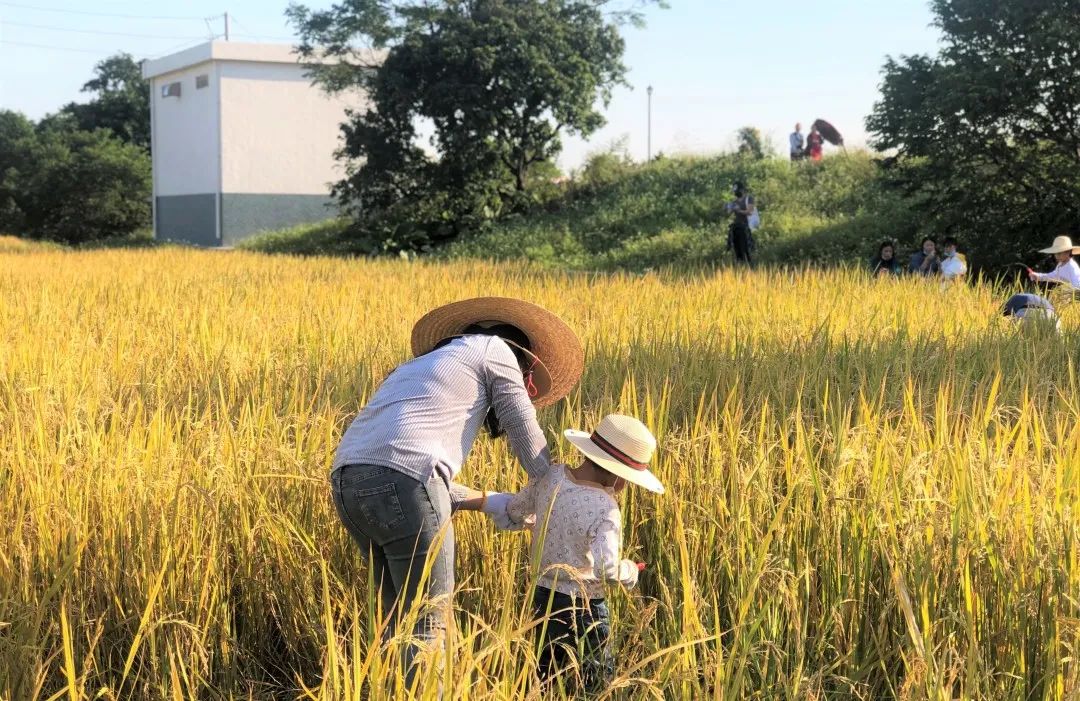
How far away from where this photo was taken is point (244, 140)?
27.3 m

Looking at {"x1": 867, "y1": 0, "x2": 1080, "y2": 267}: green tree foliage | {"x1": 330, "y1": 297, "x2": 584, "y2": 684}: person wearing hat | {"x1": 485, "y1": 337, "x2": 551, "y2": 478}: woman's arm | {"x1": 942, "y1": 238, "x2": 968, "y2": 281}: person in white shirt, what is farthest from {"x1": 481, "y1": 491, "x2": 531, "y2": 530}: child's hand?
{"x1": 867, "y1": 0, "x2": 1080, "y2": 267}: green tree foliage

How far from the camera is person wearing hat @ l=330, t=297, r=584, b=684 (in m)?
2.15

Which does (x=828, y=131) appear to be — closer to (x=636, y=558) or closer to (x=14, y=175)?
(x=636, y=558)

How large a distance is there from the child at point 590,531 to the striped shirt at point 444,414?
97 mm

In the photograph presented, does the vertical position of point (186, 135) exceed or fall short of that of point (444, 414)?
it exceeds it

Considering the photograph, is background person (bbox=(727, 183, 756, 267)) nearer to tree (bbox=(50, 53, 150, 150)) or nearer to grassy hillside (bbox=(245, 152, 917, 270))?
grassy hillside (bbox=(245, 152, 917, 270))

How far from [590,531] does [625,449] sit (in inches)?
7.6

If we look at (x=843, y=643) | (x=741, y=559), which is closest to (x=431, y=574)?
(x=741, y=559)

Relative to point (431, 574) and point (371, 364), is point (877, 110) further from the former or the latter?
point (431, 574)

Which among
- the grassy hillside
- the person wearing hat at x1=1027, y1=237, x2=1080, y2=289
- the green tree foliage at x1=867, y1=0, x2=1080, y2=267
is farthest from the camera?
the grassy hillside

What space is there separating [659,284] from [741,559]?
628 centimetres

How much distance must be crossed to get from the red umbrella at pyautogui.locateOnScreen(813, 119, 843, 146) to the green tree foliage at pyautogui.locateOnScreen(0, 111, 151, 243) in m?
21.5

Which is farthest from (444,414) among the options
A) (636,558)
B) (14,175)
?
(14,175)

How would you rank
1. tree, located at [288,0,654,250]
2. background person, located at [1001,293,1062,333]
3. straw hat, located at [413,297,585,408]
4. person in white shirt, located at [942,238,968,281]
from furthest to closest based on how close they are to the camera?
tree, located at [288,0,654,250] < person in white shirt, located at [942,238,968,281] < background person, located at [1001,293,1062,333] < straw hat, located at [413,297,585,408]
